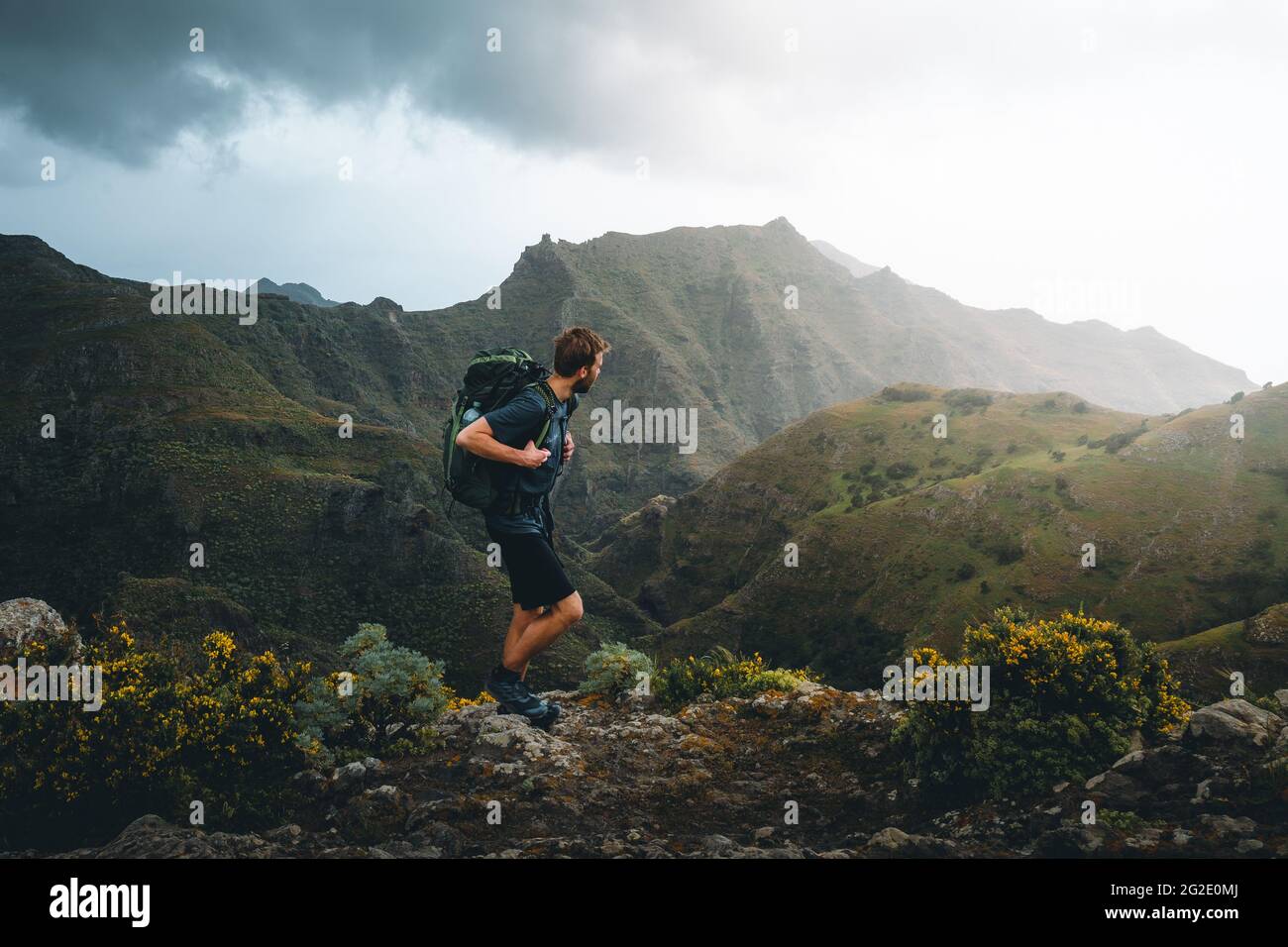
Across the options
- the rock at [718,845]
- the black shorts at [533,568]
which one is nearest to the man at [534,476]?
the black shorts at [533,568]

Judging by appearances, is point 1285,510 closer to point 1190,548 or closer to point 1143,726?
point 1190,548

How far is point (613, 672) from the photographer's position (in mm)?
12344

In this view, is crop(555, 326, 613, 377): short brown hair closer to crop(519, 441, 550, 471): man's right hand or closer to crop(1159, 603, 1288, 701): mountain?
crop(519, 441, 550, 471): man's right hand

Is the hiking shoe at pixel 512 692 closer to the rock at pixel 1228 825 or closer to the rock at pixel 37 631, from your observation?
the rock at pixel 37 631

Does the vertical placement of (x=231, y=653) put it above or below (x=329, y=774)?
above

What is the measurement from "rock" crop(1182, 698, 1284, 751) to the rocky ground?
0.05 feet

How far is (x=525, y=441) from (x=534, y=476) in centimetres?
36

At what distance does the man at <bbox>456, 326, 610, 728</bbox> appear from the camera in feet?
21.9

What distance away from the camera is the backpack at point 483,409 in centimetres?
682

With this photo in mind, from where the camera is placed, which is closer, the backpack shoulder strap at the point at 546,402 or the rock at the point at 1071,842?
the rock at the point at 1071,842

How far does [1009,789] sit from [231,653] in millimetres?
8997
